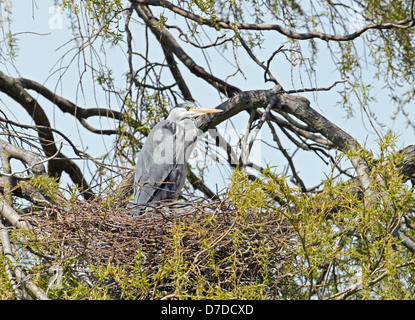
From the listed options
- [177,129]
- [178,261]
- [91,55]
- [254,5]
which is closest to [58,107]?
[177,129]

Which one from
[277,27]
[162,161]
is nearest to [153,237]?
[162,161]

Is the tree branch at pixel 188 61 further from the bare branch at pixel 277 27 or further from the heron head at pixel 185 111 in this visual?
the bare branch at pixel 277 27

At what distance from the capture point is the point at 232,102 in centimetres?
344

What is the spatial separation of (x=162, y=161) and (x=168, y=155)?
0.06m

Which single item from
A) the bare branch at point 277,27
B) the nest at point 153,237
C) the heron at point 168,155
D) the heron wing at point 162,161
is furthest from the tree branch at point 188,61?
the nest at point 153,237

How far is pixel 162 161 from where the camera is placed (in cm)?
373

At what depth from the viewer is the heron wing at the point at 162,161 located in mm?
3607

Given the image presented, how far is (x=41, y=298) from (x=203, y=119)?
6.01 ft

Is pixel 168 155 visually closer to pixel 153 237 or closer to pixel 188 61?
pixel 188 61

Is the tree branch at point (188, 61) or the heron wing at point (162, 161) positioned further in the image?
the tree branch at point (188, 61)

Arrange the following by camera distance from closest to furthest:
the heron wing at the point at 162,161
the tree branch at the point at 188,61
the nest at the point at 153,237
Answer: the nest at the point at 153,237 → the heron wing at the point at 162,161 → the tree branch at the point at 188,61

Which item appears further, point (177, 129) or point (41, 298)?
point (177, 129)

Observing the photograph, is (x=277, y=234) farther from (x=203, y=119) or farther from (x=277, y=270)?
(x=203, y=119)

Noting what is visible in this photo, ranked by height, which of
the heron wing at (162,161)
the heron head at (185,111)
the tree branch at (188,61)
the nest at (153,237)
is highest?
the tree branch at (188,61)
